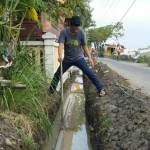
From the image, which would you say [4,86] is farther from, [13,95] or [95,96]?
[95,96]

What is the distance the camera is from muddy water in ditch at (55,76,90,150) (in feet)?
31.7

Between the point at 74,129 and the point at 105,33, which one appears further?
the point at 105,33

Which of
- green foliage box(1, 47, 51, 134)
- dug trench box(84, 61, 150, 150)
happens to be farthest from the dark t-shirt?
green foliage box(1, 47, 51, 134)

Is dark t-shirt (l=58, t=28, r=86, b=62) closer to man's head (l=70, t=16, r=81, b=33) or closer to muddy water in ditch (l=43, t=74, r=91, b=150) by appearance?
man's head (l=70, t=16, r=81, b=33)

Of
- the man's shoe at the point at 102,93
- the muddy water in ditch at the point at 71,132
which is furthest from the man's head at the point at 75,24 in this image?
the muddy water in ditch at the point at 71,132

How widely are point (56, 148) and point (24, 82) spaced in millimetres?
1325

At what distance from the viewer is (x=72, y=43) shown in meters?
11.7

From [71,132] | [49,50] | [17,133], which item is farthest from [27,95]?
[49,50]

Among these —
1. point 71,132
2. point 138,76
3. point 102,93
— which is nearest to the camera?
point 71,132

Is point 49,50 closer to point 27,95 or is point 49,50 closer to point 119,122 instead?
point 27,95

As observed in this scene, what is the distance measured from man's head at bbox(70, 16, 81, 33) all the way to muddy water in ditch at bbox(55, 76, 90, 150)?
1915mm

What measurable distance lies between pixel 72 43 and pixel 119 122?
3.69 meters

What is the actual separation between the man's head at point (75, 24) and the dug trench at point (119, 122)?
154cm

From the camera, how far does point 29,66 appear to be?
10.6m
